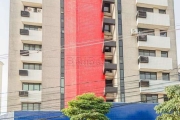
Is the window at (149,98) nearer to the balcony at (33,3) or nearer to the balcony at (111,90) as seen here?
the balcony at (111,90)

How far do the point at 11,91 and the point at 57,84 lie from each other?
10.8 feet

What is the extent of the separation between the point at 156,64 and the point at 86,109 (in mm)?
9075

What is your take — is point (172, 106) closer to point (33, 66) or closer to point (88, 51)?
point (88, 51)

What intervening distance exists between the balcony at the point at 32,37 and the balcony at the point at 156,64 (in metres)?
7.73

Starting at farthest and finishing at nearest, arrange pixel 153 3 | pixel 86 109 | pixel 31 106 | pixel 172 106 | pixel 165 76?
pixel 153 3
pixel 165 76
pixel 31 106
pixel 86 109
pixel 172 106

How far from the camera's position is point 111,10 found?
27.0 meters

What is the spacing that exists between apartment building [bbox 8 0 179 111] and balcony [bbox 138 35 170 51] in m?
0.02

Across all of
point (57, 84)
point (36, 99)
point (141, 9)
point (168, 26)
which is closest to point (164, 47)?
point (168, 26)

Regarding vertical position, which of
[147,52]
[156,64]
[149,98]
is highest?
[147,52]

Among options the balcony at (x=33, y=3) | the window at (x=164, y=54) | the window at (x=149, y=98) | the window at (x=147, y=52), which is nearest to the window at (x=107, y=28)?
the window at (x=147, y=52)

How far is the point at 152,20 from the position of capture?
2622 cm

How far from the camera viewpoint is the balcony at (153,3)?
A: 2662cm

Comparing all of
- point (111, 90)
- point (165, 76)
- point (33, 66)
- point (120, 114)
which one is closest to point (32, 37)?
point (33, 66)

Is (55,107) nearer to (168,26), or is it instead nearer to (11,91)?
(11,91)
